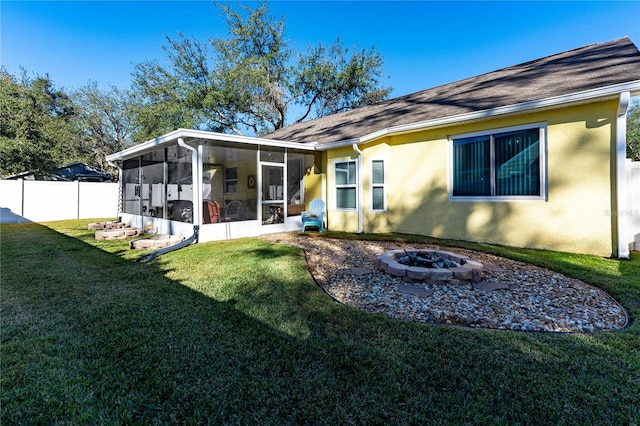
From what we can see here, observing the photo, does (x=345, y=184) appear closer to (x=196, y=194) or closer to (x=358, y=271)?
(x=196, y=194)

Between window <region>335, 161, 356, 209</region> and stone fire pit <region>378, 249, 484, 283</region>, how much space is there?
381 cm

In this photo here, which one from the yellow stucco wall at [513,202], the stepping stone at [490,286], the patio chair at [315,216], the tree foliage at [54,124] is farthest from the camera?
the tree foliage at [54,124]

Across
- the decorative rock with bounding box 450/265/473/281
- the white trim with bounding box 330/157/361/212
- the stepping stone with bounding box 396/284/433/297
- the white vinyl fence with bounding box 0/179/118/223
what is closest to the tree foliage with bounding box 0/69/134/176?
the white vinyl fence with bounding box 0/179/118/223

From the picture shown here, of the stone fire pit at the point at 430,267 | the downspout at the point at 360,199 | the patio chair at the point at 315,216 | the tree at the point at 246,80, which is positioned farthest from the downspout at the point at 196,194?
the tree at the point at 246,80

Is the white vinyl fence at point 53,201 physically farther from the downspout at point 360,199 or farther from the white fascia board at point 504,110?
the downspout at point 360,199

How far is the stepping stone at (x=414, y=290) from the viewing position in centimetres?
379

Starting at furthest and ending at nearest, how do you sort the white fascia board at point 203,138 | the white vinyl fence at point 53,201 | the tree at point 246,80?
1. the tree at point 246,80
2. the white vinyl fence at point 53,201
3. the white fascia board at point 203,138

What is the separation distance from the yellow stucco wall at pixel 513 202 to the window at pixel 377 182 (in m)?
0.14

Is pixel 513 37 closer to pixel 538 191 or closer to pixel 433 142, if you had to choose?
pixel 433 142

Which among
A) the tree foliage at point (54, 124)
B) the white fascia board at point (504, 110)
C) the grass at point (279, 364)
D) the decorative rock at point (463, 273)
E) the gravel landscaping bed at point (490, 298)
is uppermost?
the tree foliage at point (54, 124)

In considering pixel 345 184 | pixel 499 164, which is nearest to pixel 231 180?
pixel 345 184

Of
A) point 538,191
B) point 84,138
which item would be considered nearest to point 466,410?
point 538,191

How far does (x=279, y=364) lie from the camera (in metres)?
2.28

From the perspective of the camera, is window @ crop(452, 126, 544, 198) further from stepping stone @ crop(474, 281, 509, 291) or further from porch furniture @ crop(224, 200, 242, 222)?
porch furniture @ crop(224, 200, 242, 222)
